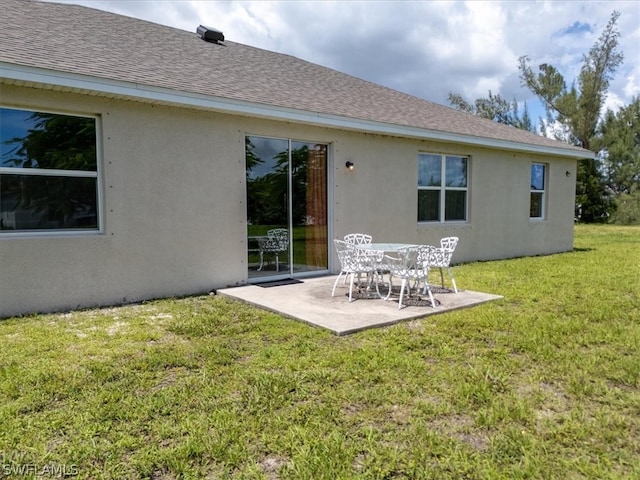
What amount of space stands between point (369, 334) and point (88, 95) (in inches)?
192

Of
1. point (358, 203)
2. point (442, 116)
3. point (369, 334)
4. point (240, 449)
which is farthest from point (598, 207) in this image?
point (240, 449)

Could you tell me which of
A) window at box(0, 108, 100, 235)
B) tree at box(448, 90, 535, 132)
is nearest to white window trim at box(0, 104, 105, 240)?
window at box(0, 108, 100, 235)

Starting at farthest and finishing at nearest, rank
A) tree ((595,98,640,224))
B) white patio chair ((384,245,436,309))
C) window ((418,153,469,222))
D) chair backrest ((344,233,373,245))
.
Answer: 1. tree ((595,98,640,224))
2. window ((418,153,469,222))
3. chair backrest ((344,233,373,245))
4. white patio chair ((384,245,436,309))

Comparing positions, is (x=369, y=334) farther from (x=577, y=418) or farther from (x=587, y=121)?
(x=587, y=121)

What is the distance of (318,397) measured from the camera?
10.2 feet

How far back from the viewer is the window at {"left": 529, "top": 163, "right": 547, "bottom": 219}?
1198 cm

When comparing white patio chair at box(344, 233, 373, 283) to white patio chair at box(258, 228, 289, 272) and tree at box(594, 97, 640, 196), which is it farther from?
tree at box(594, 97, 640, 196)

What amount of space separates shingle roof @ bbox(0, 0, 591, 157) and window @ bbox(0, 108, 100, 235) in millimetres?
770

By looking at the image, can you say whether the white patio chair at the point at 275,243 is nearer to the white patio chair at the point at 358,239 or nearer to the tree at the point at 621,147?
the white patio chair at the point at 358,239

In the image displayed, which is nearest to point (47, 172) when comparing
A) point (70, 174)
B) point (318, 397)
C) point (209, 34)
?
point (70, 174)

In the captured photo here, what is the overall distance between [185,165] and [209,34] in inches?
199

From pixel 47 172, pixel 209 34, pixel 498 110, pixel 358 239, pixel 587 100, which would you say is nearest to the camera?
pixel 47 172

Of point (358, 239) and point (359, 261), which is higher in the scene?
point (358, 239)

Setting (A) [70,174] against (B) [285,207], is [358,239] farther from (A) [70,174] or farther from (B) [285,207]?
(A) [70,174]
